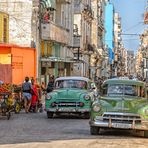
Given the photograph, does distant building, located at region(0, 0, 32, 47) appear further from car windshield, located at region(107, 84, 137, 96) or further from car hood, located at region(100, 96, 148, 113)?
car hood, located at region(100, 96, 148, 113)

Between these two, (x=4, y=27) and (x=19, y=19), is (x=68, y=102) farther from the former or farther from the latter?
(x=19, y=19)

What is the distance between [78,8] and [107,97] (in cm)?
4993

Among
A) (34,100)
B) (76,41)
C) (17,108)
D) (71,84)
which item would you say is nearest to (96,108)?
(71,84)

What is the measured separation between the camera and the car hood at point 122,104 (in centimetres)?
1575

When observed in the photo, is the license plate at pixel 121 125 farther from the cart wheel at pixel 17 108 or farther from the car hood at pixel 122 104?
the cart wheel at pixel 17 108

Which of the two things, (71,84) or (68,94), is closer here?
(68,94)

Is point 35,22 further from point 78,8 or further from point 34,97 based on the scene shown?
point 78,8

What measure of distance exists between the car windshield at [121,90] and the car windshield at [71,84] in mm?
5668

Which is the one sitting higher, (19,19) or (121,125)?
(19,19)

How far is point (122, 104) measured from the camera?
628 inches

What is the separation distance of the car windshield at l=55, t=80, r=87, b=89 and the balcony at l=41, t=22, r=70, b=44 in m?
20.0

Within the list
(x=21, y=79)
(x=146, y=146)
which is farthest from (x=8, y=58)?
(x=146, y=146)

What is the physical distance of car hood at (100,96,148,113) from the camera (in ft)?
51.7

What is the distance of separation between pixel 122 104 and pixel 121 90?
5.76 ft
